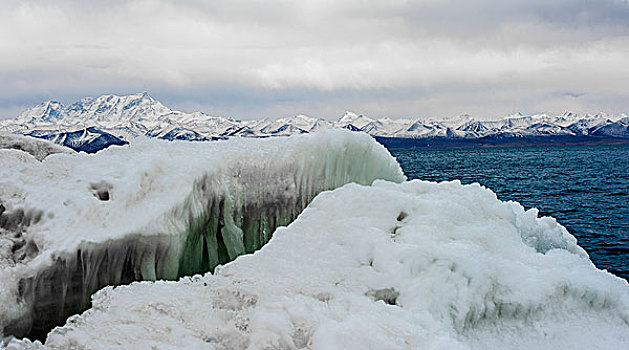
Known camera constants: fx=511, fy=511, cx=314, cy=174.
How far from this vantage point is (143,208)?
813 cm

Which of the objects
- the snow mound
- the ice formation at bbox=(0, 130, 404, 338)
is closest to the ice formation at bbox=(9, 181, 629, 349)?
the ice formation at bbox=(0, 130, 404, 338)

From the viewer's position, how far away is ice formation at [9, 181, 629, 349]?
566 centimetres

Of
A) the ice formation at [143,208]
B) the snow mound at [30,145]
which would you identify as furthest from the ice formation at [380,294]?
the snow mound at [30,145]

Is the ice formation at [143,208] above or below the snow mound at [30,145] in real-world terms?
below

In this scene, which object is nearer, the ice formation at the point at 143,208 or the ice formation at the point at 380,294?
the ice formation at the point at 380,294

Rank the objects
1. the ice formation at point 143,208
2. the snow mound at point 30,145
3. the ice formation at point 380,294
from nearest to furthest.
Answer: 1. the ice formation at point 380,294
2. the ice formation at point 143,208
3. the snow mound at point 30,145

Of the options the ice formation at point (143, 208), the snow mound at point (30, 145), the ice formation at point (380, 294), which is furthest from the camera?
→ the snow mound at point (30, 145)

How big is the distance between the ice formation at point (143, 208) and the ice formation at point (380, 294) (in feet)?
Result: 4.21

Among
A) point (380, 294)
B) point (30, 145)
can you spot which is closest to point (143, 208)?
point (380, 294)

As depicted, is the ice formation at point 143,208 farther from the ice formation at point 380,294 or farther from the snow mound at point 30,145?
the snow mound at point 30,145

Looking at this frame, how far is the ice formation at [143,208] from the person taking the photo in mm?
7180

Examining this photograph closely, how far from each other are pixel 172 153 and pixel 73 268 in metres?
3.39

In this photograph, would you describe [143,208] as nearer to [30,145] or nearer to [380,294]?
[380,294]

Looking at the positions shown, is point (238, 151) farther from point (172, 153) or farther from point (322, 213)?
point (322, 213)
